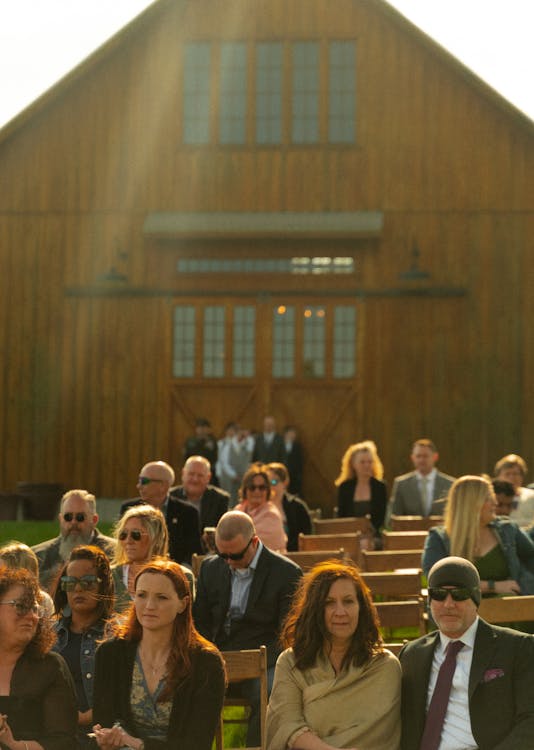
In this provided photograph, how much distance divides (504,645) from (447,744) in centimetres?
50

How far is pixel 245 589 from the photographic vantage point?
8.78 meters

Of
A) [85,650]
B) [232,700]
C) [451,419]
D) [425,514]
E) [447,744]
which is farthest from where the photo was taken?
[451,419]

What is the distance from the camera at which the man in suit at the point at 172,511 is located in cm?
1154

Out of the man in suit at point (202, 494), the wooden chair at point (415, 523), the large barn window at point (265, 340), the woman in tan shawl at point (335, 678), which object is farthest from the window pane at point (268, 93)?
the woman in tan shawl at point (335, 678)

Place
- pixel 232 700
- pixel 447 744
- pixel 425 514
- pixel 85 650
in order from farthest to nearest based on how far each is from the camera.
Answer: pixel 425 514
pixel 232 700
pixel 85 650
pixel 447 744

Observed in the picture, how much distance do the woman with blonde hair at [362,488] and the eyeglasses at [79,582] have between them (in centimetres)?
751

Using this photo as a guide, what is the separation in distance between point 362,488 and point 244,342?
8.67m

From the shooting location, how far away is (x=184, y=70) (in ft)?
76.2

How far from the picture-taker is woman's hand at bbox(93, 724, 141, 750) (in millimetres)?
6090

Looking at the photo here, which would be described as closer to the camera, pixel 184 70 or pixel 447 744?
pixel 447 744

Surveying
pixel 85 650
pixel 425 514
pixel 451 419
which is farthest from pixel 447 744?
pixel 451 419

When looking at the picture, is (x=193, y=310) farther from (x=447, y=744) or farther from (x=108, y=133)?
(x=447, y=744)

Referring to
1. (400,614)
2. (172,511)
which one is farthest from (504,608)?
(172,511)

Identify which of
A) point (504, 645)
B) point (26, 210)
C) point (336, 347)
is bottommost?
point (504, 645)
